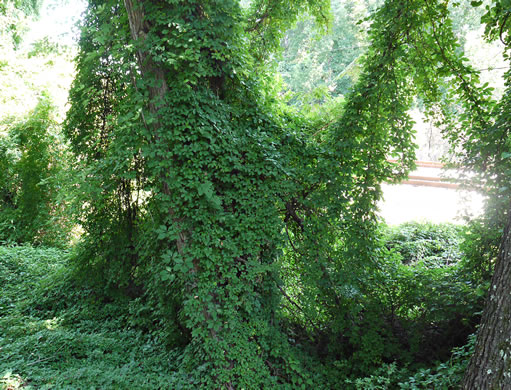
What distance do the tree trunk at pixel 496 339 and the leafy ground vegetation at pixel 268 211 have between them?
682mm

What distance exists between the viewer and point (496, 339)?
244 cm

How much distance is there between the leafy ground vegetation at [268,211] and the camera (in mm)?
3742

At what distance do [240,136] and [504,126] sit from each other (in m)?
2.79

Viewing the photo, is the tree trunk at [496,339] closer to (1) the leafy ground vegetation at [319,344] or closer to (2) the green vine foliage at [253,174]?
(1) the leafy ground vegetation at [319,344]

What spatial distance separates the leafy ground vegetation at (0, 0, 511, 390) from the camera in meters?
3.74

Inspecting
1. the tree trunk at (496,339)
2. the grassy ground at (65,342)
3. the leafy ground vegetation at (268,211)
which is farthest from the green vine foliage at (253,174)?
the tree trunk at (496,339)

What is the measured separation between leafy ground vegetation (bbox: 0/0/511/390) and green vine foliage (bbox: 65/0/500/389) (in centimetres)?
2

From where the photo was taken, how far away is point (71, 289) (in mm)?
6320

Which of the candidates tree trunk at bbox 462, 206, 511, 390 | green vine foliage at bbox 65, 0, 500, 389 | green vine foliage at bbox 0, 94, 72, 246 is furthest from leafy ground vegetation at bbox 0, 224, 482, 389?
green vine foliage at bbox 0, 94, 72, 246

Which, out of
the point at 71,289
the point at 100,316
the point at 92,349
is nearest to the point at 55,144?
the point at 71,289

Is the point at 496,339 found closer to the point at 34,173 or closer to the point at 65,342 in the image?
the point at 65,342

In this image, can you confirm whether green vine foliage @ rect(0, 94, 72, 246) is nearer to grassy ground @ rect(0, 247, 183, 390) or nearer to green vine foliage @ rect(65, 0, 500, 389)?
grassy ground @ rect(0, 247, 183, 390)

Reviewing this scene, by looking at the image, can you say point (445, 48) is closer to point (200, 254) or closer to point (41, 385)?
point (200, 254)

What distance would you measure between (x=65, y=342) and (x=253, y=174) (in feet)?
10.1
